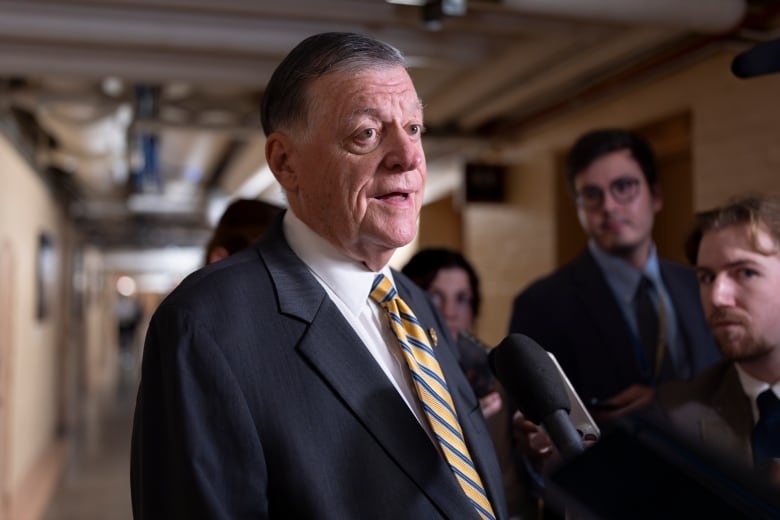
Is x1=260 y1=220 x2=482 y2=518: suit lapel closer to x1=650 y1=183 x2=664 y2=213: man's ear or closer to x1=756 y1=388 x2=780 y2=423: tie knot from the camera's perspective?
x1=756 y1=388 x2=780 y2=423: tie knot

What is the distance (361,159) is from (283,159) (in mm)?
161

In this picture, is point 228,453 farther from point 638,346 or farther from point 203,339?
point 638,346

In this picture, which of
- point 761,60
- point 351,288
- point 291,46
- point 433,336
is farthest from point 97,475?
point 761,60

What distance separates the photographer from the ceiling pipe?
2.80 metres

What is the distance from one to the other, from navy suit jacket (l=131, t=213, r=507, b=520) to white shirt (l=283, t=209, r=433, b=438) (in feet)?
0.15

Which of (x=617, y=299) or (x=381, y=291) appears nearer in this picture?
(x=381, y=291)

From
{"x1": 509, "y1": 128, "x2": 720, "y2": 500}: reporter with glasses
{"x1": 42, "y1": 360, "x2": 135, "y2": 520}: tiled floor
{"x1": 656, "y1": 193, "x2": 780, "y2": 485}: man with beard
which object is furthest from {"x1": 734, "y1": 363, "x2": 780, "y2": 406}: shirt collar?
{"x1": 42, "y1": 360, "x2": 135, "y2": 520}: tiled floor

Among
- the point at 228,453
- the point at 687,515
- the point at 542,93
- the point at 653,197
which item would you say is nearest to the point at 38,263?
the point at 542,93

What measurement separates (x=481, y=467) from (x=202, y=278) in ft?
1.89

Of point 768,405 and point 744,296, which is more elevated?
point 744,296

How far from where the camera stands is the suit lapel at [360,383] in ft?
3.88

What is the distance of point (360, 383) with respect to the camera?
47.6 inches

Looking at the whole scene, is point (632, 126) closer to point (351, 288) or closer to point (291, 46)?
point (291, 46)

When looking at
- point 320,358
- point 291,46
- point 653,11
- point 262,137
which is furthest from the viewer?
point 262,137
